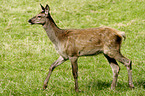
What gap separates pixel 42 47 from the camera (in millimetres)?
11445

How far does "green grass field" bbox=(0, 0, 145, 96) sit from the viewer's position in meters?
6.79

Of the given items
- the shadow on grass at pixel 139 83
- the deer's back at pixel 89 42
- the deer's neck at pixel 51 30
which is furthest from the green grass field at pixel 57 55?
the deer's neck at pixel 51 30

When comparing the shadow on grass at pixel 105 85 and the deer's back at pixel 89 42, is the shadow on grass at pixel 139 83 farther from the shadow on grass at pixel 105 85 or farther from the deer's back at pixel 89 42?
the deer's back at pixel 89 42

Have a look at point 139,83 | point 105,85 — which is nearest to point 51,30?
point 105,85

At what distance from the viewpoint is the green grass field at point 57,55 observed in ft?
22.3

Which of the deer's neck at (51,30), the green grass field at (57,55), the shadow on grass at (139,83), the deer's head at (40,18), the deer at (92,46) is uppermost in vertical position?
the deer's head at (40,18)

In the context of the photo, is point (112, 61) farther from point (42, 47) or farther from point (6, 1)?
point (6, 1)

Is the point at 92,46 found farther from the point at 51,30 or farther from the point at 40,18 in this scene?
the point at 40,18

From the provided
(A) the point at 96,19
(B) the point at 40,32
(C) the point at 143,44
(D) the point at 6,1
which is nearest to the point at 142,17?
(A) the point at 96,19

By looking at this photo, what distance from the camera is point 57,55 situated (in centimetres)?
1048

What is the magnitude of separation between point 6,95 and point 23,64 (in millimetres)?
3207

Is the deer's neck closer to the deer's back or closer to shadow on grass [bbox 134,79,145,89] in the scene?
the deer's back

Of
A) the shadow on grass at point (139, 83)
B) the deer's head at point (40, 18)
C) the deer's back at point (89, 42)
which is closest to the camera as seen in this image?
the shadow on grass at point (139, 83)

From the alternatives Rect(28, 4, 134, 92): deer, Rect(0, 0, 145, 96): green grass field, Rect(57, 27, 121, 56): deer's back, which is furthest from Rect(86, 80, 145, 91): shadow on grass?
Rect(57, 27, 121, 56): deer's back
